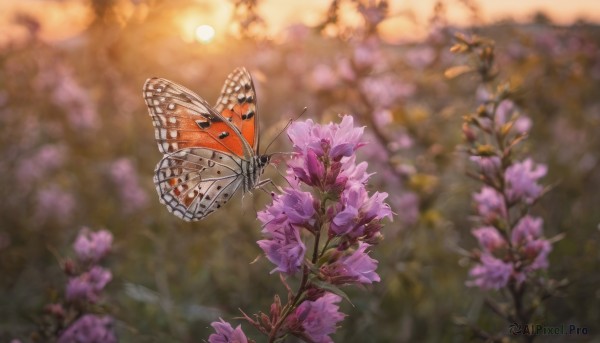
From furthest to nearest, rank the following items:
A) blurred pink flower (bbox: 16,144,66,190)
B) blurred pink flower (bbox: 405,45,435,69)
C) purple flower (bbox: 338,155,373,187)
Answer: blurred pink flower (bbox: 16,144,66,190) → blurred pink flower (bbox: 405,45,435,69) → purple flower (bbox: 338,155,373,187)

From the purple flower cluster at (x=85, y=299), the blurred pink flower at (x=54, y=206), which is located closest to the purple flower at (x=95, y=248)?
the purple flower cluster at (x=85, y=299)

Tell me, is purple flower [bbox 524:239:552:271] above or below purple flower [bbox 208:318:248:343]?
above

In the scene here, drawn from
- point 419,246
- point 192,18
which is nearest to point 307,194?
point 419,246

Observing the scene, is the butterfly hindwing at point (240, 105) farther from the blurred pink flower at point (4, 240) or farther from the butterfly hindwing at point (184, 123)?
the blurred pink flower at point (4, 240)

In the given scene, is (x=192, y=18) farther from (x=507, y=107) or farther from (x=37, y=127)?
(x=507, y=107)

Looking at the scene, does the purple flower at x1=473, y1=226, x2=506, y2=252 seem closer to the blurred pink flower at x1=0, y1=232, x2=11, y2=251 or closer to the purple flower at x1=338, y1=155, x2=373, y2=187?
the purple flower at x1=338, y1=155, x2=373, y2=187

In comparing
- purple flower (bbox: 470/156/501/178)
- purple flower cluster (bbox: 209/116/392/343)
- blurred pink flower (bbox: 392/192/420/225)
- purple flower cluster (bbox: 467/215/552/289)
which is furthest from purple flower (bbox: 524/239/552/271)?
blurred pink flower (bbox: 392/192/420/225)
